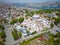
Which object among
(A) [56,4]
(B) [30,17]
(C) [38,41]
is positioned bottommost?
(C) [38,41]

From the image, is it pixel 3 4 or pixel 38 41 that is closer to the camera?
pixel 38 41

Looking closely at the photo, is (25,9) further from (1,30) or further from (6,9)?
(1,30)

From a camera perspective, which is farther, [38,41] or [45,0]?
[45,0]

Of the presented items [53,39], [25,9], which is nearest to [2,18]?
[25,9]

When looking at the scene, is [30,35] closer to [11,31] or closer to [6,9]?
[11,31]

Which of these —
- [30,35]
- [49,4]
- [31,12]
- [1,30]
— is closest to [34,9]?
[31,12]

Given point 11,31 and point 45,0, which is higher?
point 45,0

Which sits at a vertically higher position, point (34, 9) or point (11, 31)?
point (34, 9)

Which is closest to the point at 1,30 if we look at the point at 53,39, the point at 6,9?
the point at 6,9
